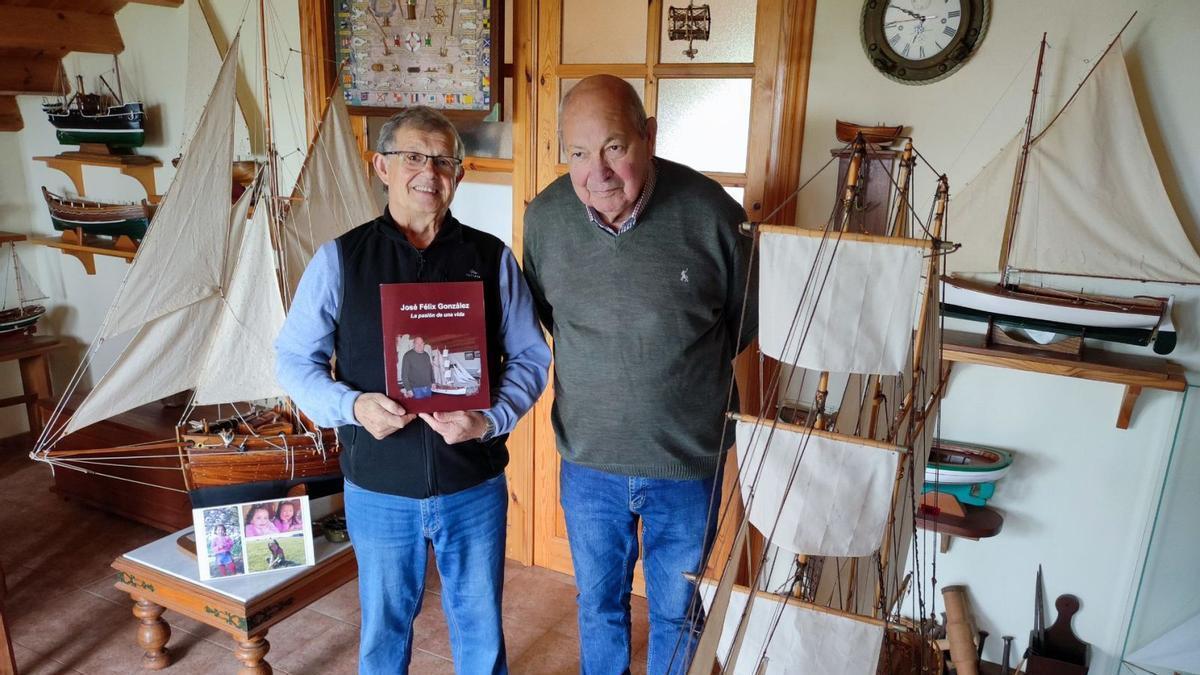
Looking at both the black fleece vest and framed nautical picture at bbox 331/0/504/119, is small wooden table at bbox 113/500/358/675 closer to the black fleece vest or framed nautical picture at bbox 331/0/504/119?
the black fleece vest

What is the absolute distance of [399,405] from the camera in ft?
4.35

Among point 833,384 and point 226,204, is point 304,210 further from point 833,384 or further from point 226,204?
point 833,384

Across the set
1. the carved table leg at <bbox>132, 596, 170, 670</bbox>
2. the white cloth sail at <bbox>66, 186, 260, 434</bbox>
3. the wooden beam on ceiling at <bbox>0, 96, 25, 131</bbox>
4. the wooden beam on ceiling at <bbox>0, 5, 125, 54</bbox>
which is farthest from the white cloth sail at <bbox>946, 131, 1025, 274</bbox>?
the wooden beam on ceiling at <bbox>0, 96, 25, 131</bbox>

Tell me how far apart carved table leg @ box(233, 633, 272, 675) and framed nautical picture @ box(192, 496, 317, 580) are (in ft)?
0.53

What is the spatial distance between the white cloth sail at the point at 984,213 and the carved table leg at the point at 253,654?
1832 mm

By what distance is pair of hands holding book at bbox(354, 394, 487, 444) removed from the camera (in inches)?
51.9

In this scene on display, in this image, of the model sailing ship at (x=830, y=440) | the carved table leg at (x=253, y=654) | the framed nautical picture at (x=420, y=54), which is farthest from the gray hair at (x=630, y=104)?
the carved table leg at (x=253, y=654)

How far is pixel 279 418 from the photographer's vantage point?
2.09 m

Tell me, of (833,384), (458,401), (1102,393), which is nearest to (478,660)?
(458,401)

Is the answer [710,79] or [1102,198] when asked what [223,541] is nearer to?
[710,79]

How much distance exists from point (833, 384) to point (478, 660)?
1115 mm

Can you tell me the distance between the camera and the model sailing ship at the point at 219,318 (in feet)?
5.94

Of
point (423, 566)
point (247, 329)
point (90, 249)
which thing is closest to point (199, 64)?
point (90, 249)

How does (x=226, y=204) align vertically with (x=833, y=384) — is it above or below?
above
